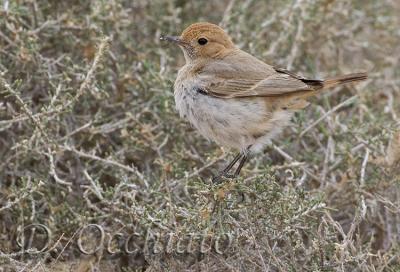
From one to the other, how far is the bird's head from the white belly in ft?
1.50

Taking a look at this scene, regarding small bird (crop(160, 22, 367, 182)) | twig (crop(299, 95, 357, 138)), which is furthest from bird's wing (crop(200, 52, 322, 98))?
twig (crop(299, 95, 357, 138))

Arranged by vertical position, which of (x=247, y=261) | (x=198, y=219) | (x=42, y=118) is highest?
A: (x=42, y=118)

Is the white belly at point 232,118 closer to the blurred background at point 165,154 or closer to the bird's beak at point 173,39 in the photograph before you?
the blurred background at point 165,154

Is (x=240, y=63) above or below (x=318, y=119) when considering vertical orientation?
above

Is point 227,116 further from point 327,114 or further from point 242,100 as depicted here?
point 327,114

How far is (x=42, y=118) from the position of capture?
210 inches

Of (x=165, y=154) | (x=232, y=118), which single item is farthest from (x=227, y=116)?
(x=165, y=154)

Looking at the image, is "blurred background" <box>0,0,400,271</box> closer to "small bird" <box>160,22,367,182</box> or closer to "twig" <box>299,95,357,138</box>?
"twig" <box>299,95,357,138</box>

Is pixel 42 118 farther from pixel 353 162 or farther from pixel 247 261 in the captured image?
pixel 353 162

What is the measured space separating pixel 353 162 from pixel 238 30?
1.88 m

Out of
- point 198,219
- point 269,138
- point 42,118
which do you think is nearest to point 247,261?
point 198,219

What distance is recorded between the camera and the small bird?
523 cm

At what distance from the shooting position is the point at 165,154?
6047mm

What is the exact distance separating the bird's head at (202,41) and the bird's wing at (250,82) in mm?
193
